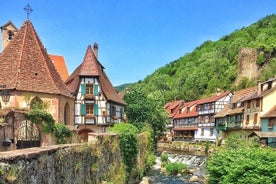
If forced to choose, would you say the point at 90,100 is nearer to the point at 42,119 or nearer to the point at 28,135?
the point at 42,119

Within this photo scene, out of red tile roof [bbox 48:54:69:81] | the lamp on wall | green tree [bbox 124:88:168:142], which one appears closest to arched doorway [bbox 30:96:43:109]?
the lamp on wall

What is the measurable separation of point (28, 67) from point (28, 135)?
8.27 m

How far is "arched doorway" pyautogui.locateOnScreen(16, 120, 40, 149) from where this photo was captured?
1800cm

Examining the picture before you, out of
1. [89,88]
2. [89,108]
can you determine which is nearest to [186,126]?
[89,108]

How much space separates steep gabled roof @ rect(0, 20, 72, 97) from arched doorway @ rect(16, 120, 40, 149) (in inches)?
242

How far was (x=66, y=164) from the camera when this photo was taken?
35.0ft

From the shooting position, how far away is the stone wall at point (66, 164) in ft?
23.2

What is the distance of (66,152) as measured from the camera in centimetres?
1074

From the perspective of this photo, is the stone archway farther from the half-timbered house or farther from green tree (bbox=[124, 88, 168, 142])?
green tree (bbox=[124, 88, 168, 142])

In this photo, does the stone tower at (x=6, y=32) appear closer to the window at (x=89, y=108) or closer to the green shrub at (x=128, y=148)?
the window at (x=89, y=108)

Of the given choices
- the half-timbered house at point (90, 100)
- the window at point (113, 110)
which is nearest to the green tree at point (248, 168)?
the half-timbered house at point (90, 100)

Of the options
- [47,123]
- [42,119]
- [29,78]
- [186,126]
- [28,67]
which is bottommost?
[186,126]

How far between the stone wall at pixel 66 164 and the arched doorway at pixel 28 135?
4.59 metres

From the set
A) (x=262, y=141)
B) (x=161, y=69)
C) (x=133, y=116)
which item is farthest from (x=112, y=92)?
(x=161, y=69)
